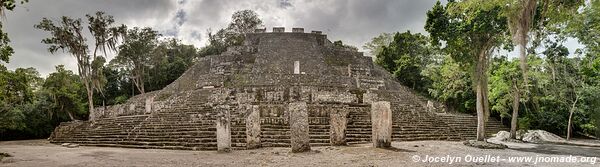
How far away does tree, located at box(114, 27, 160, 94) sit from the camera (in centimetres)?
2881

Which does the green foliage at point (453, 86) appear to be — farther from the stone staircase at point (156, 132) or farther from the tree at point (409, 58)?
the stone staircase at point (156, 132)

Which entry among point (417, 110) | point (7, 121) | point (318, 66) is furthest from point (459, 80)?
point (7, 121)

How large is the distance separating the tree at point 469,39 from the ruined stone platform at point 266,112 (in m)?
3.51

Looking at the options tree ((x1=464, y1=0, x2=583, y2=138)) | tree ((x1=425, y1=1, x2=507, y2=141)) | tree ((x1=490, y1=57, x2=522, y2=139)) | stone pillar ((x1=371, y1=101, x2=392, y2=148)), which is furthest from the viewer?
tree ((x1=490, y1=57, x2=522, y2=139))

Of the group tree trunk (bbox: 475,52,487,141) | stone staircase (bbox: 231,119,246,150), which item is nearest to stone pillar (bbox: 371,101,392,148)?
tree trunk (bbox: 475,52,487,141)

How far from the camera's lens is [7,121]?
2383 centimetres

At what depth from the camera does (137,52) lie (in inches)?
1166

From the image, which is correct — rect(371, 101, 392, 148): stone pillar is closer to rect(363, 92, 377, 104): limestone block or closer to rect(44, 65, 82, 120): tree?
rect(363, 92, 377, 104): limestone block

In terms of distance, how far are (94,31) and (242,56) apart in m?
10.5

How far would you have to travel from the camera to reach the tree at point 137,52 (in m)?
28.8

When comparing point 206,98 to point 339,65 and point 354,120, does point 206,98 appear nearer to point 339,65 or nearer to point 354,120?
point 354,120

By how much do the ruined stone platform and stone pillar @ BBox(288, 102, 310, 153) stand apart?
3 cm

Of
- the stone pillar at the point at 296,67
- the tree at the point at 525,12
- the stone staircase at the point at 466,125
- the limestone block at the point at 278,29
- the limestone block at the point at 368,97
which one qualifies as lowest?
the stone staircase at the point at 466,125

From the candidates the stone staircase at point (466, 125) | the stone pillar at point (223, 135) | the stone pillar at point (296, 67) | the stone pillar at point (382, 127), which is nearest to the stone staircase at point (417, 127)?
the stone staircase at point (466, 125)
